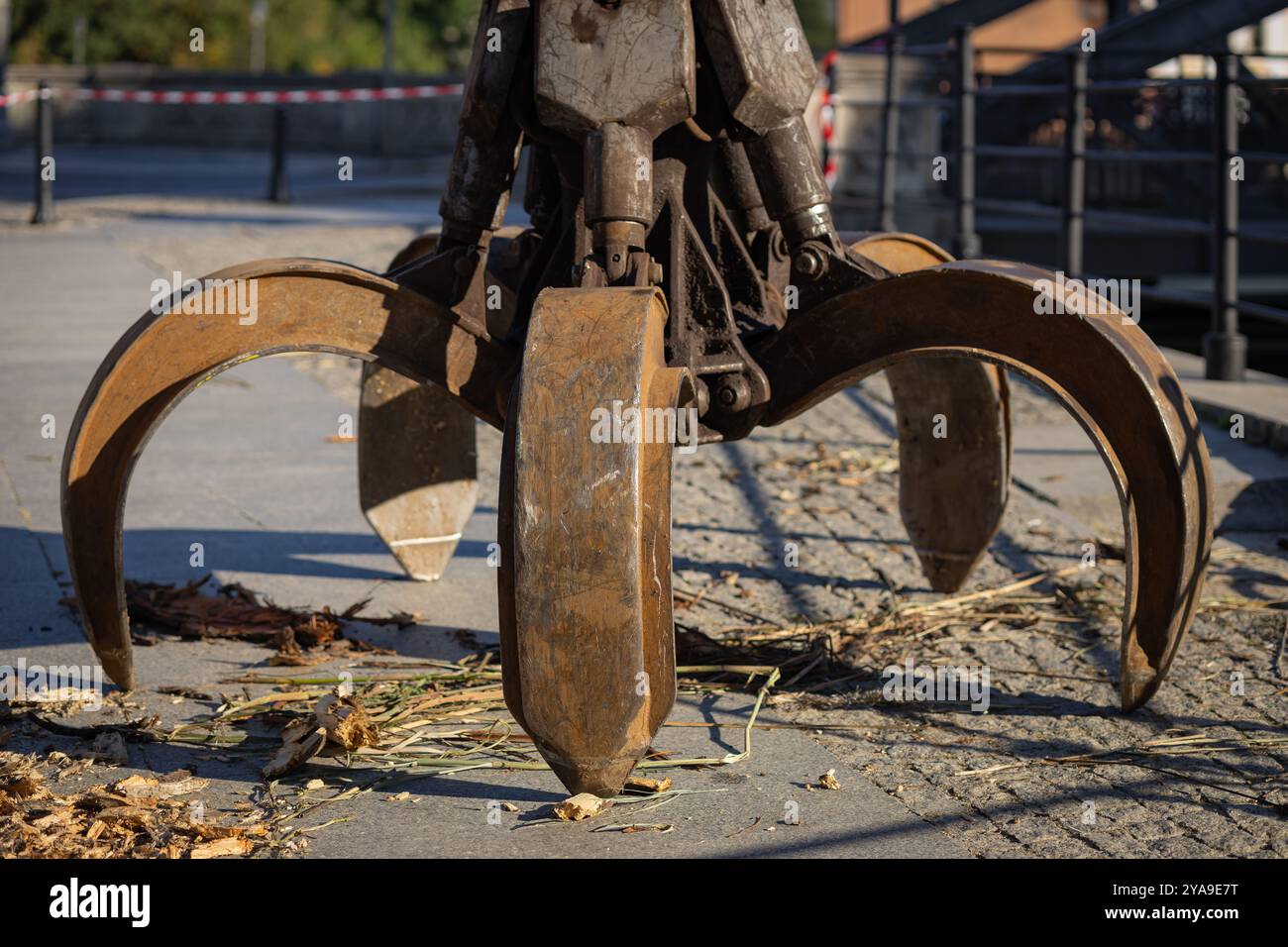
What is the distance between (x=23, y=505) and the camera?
6.06 meters

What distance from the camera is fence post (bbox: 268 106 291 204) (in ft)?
63.4

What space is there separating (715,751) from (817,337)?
3.23 ft

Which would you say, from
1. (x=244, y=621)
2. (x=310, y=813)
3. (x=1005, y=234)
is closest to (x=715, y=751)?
(x=310, y=813)

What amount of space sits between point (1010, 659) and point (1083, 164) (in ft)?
22.1

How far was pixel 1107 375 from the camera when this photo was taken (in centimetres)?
357

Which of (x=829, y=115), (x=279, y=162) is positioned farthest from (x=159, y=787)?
(x=279, y=162)

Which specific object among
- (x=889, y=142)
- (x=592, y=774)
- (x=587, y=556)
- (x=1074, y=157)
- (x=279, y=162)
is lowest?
Answer: (x=592, y=774)

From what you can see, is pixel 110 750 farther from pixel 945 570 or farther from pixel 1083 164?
pixel 1083 164

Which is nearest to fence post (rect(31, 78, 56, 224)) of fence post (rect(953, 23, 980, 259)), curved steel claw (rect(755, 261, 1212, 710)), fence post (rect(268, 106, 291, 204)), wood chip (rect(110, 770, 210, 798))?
fence post (rect(268, 106, 291, 204))

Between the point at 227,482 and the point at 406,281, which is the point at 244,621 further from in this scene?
the point at 227,482

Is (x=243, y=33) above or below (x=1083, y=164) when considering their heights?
above

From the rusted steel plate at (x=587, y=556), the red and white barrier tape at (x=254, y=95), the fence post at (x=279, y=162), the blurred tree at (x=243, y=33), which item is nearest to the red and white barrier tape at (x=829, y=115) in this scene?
the red and white barrier tape at (x=254, y=95)

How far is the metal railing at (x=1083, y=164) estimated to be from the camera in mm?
8266

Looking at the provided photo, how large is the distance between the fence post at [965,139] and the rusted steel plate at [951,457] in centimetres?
657
